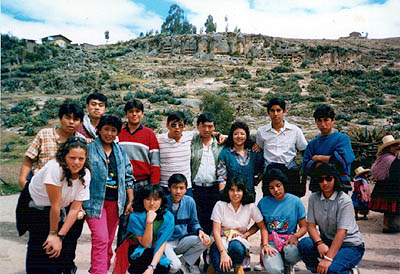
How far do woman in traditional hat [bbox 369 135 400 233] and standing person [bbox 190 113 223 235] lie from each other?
8.66ft

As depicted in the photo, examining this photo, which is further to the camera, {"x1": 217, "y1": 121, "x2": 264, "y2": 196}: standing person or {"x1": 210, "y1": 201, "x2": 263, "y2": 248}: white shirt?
{"x1": 217, "y1": 121, "x2": 264, "y2": 196}: standing person


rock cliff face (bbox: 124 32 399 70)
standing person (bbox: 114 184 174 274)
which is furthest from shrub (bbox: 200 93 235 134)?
rock cliff face (bbox: 124 32 399 70)

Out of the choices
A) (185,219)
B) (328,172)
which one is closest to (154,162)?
(185,219)

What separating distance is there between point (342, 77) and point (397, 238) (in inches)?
1206

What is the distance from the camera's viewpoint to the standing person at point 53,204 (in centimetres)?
240

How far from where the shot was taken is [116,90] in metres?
28.6

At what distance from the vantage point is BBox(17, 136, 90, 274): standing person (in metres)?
2.40

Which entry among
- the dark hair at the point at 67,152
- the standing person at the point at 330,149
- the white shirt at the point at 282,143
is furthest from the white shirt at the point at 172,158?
the standing person at the point at 330,149

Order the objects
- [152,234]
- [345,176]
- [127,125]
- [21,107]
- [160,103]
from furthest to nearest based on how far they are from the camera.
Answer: [160,103] → [21,107] → [127,125] → [345,176] → [152,234]

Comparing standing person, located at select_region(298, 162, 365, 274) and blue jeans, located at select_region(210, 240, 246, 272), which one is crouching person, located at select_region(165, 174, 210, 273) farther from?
standing person, located at select_region(298, 162, 365, 274)

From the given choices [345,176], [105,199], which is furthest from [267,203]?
[105,199]

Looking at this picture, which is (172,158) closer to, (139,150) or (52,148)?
(139,150)

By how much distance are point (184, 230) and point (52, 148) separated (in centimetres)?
157

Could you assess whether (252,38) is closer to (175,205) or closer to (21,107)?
(21,107)
